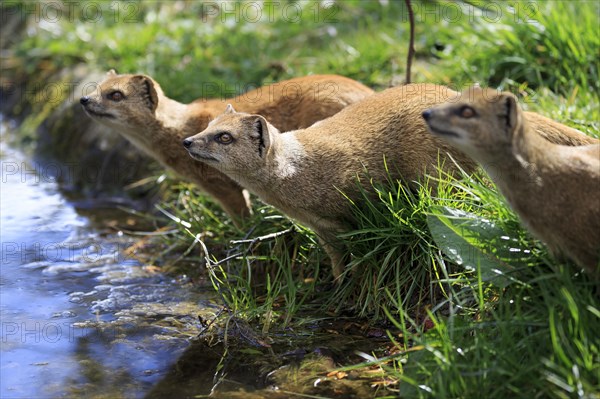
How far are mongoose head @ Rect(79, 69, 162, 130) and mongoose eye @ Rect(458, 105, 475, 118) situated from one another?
2950 millimetres

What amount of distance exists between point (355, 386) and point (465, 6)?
191 inches

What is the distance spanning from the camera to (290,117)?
5559mm

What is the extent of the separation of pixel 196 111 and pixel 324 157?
5.14ft

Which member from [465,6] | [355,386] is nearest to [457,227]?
[355,386]

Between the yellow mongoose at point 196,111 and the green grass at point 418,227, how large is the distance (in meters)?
0.34

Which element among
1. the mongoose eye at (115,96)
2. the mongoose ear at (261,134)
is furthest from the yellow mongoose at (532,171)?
the mongoose eye at (115,96)

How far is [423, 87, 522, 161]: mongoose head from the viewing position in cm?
324

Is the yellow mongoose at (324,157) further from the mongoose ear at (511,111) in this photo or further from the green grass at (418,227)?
the mongoose ear at (511,111)

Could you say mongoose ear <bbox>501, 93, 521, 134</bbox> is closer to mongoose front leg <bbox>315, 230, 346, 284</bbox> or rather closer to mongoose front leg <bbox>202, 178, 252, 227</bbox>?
mongoose front leg <bbox>315, 230, 346, 284</bbox>

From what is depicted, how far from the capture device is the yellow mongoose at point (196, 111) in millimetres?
5445

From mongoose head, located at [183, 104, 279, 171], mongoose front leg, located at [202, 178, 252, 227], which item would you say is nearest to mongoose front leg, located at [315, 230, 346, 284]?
mongoose head, located at [183, 104, 279, 171]

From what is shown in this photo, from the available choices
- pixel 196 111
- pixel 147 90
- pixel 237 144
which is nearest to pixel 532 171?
pixel 237 144

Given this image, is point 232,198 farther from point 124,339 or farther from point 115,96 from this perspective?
point 124,339

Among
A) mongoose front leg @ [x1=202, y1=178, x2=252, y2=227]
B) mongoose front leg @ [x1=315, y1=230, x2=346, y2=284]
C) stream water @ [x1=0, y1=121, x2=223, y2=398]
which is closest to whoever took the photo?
stream water @ [x1=0, y1=121, x2=223, y2=398]
